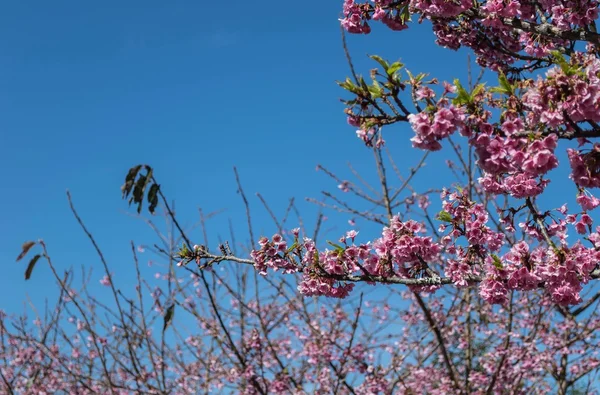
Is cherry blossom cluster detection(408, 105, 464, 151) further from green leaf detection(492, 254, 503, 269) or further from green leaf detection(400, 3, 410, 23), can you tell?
green leaf detection(400, 3, 410, 23)

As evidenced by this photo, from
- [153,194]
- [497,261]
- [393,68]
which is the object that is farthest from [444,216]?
[153,194]

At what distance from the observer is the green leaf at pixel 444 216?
12.0 feet

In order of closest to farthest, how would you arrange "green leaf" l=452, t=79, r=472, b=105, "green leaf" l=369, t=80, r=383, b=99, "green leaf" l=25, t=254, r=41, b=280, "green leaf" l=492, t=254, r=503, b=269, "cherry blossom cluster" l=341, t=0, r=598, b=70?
"green leaf" l=452, t=79, r=472, b=105 < "green leaf" l=369, t=80, r=383, b=99 < "green leaf" l=492, t=254, r=503, b=269 < "cherry blossom cluster" l=341, t=0, r=598, b=70 < "green leaf" l=25, t=254, r=41, b=280

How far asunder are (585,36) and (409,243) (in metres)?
2.21

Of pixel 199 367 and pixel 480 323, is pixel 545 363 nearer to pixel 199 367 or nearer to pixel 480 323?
pixel 480 323

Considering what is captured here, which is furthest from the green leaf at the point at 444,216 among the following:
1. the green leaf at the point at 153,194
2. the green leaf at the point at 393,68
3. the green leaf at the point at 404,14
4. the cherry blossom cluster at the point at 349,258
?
the green leaf at the point at 153,194

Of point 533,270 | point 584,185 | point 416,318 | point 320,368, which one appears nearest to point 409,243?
point 533,270

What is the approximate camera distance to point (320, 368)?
8.82 meters

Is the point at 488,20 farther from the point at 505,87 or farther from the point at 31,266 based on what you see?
the point at 31,266

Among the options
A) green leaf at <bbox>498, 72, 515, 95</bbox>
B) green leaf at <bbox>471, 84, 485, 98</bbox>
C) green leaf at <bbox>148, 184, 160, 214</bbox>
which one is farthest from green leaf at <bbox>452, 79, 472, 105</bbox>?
green leaf at <bbox>148, 184, 160, 214</bbox>

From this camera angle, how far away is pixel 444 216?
368 cm

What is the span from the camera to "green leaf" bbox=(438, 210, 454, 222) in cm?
366

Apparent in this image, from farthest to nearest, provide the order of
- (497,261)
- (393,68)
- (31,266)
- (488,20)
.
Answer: (31,266), (488,20), (497,261), (393,68)

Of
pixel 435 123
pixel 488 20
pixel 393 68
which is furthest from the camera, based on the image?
pixel 488 20
